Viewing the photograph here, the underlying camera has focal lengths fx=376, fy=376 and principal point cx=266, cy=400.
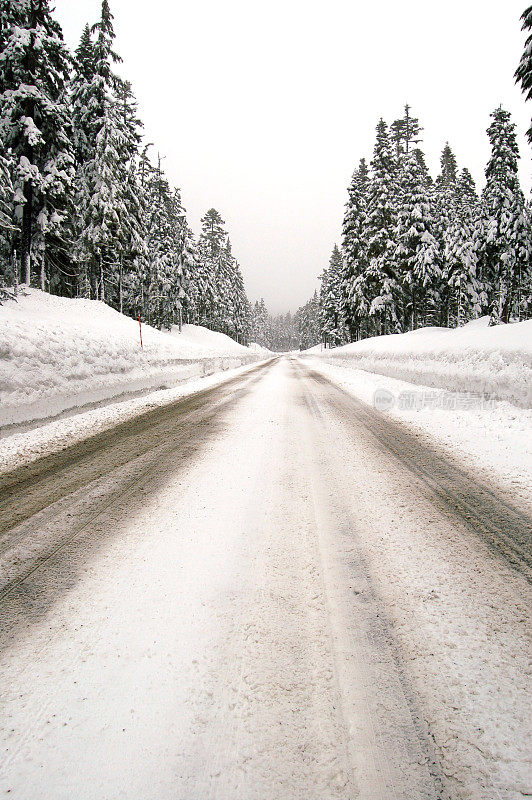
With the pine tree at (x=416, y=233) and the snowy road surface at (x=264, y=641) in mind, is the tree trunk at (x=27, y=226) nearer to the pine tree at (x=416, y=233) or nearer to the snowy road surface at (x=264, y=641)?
the snowy road surface at (x=264, y=641)

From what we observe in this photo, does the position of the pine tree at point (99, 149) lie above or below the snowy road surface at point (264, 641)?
above

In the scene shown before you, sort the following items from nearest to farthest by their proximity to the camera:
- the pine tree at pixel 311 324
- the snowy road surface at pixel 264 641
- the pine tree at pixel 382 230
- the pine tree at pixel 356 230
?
1. the snowy road surface at pixel 264 641
2. the pine tree at pixel 382 230
3. the pine tree at pixel 356 230
4. the pine tree at pixel 311 324

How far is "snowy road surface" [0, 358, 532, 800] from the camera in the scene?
1113mm

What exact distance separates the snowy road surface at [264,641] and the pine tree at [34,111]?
61.2 feet

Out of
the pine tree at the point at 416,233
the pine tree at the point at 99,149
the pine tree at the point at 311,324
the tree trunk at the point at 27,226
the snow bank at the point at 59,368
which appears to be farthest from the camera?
the pine tree at the point at 311,324

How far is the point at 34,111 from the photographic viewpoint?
1642cm

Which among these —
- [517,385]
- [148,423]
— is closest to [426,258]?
[517,385]

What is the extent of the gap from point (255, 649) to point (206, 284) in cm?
4858

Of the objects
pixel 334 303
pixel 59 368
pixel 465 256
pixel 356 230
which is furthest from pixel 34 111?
pixel 334 303

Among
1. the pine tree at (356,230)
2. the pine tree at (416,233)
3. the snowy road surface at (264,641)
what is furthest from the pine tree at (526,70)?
the snowy road surface at (264,641)

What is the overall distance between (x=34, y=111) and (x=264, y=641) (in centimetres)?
2253

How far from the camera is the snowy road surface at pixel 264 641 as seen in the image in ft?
3.65

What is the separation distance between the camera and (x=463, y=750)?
45.4 inches

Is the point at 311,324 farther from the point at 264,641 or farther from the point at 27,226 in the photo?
the point at 264,641
